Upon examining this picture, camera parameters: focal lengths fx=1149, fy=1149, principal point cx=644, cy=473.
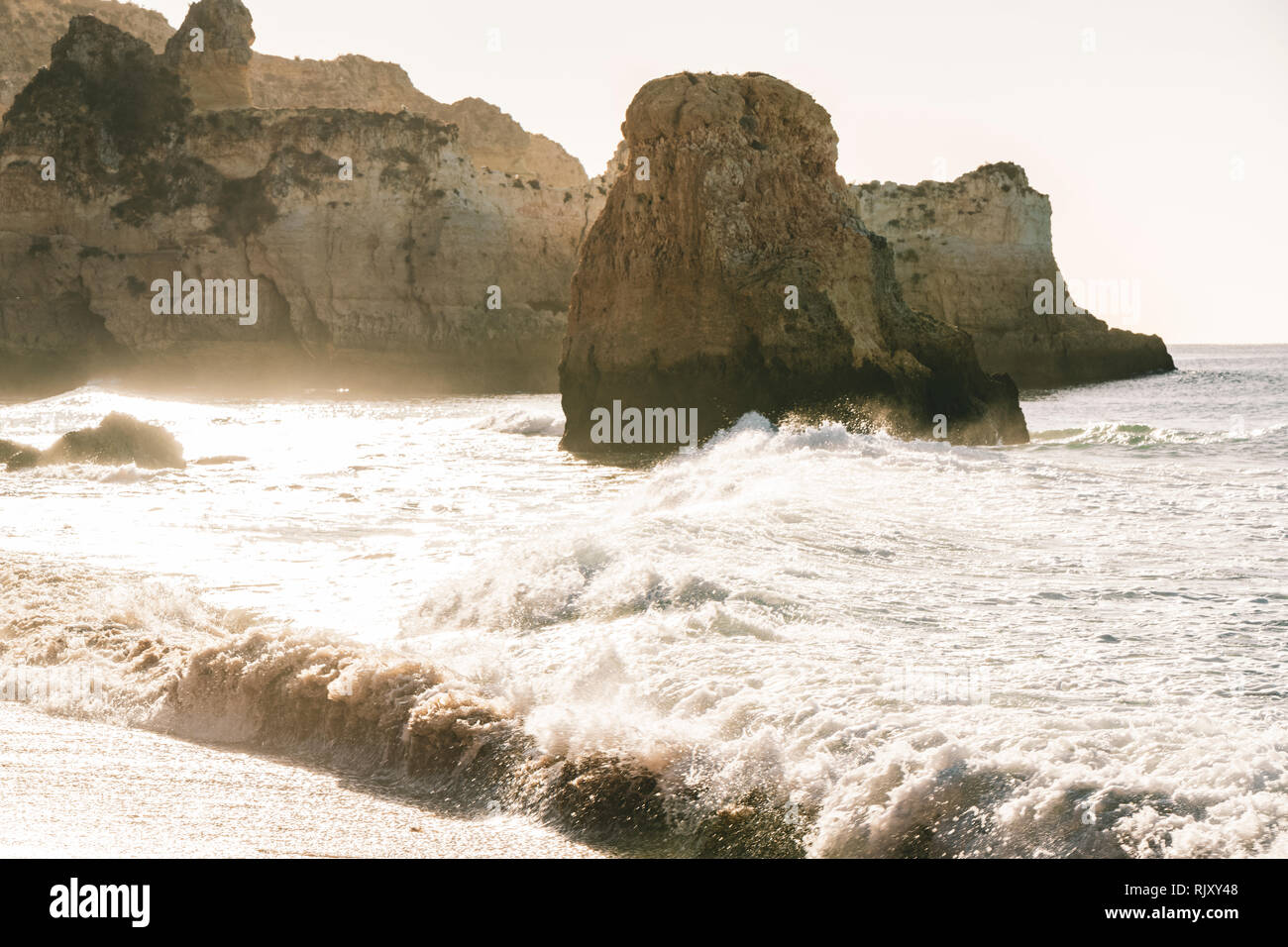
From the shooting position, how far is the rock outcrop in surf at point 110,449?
15.8 meters

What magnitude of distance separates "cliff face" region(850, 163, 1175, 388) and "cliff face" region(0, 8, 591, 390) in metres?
Result: 16.2

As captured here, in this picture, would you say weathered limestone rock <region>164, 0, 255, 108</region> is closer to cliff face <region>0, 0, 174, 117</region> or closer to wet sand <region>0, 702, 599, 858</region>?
cliff face <region>0, 0, 174, 117</region>

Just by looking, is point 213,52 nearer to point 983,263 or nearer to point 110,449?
point 983,263

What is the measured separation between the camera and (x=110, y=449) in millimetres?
16078

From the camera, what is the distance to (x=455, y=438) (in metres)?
21.9

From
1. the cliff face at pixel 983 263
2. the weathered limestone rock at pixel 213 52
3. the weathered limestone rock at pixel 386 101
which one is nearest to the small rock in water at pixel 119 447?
the weathered limestone rock at pixel 213 52

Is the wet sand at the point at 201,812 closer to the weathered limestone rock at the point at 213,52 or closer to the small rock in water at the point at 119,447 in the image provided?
the small rock in water at the point at 119,447

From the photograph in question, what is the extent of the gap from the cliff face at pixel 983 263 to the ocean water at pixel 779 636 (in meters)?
39.2

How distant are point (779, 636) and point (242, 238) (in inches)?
1756

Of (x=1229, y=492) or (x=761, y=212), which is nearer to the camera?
(x=1229, y=492)

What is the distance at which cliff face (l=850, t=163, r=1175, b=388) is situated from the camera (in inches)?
1969

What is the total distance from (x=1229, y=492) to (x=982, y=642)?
259 inches

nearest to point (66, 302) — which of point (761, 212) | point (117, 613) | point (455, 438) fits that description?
point (455, 438)
